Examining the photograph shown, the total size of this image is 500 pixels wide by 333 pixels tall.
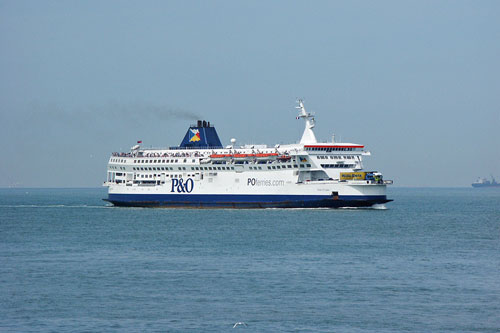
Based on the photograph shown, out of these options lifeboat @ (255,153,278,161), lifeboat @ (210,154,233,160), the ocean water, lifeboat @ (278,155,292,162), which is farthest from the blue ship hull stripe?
the ocean water

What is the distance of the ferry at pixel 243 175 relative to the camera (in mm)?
66750

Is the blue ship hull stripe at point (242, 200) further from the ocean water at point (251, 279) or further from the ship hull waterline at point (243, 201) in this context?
the ocean water at point (251, 279)

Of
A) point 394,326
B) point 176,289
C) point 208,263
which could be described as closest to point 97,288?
point 176,289

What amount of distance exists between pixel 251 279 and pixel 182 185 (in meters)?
45.2

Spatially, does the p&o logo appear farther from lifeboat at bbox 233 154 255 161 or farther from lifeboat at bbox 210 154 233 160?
lifeboat at bbox 233 154 255 161

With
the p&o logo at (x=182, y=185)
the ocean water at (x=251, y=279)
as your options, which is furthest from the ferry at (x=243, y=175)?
the ocean water at (x=251, y=279)

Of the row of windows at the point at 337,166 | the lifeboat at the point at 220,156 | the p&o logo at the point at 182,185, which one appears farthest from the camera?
the p&o logo at the point at 182,185

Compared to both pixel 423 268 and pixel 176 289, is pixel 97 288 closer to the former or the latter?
pixel 176 289

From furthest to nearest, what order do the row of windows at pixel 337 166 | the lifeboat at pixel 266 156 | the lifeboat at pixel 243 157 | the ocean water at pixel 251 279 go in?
1. the lifeboat at pixel 243 157
2. the lifeboat at pixel 266 156
3. the row of windows at pixel 337 166
4. the ocean water at pixel 251 279

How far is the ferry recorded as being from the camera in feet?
219

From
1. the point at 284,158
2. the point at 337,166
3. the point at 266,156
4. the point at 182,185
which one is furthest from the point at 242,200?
the point at 337,166

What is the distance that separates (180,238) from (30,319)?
23.9 meters

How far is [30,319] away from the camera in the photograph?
24.4m

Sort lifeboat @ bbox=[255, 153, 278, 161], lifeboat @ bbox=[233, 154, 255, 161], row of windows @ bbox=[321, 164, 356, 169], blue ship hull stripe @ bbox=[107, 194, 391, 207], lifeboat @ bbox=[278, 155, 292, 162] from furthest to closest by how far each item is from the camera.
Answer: lifeboat @ bbox=[233, 154, 255, 161] → lifeboat @ bbox=[255, 153, 278, 161] → lifeboat @ bbox=[278, 155, 292, 162] → row of windows @ bbox=[321, 164, 356, 169] → blue ship hull stripe @ bbox=[107, 194, 391, 207]
